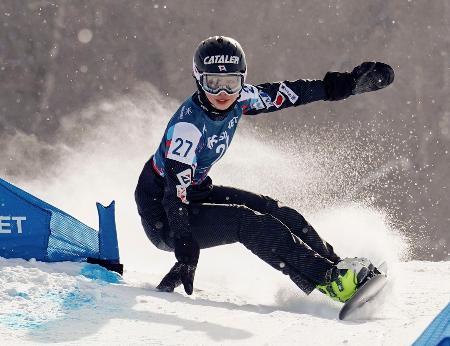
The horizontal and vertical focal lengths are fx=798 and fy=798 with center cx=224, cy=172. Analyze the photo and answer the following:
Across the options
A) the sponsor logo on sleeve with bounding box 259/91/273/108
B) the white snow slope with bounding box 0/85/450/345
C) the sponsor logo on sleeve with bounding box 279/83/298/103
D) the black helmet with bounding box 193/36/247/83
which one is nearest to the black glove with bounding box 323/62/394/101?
the sponsor logo on sleeve with bounding box 279/83/298/103

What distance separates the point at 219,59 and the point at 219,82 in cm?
12

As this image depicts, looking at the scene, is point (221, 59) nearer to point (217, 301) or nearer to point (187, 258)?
point (187, 258)

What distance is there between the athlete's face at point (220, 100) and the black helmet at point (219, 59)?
119 millimetres

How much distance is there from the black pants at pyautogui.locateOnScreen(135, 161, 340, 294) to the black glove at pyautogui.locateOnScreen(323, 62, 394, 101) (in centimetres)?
77

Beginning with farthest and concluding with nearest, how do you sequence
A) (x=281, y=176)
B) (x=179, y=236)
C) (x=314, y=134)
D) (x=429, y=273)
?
(x=314, y=134)
(x=281, y=176)
(x=429, y=273)
(x=179, y=236)

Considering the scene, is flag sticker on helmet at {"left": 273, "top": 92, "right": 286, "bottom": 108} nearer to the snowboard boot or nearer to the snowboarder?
the snowboarder

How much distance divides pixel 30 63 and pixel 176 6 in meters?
5.04

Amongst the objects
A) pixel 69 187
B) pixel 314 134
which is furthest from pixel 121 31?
pixel 69 187

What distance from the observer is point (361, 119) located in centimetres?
2348

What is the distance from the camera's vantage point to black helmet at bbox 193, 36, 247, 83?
414 centimetres

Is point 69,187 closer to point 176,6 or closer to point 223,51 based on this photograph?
point 223,51

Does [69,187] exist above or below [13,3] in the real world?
below

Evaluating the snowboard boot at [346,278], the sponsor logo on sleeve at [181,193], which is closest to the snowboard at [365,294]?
the snowboard boot at [346,278]

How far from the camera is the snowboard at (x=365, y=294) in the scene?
3559 mm
